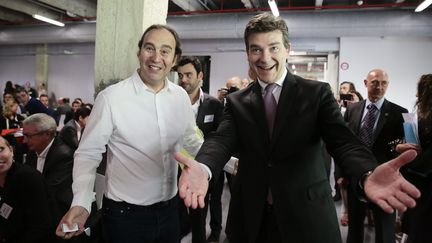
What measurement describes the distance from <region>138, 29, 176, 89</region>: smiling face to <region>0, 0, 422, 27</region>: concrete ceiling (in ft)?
17.3

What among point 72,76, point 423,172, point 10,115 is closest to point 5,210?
point 423,172

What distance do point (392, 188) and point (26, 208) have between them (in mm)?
2004

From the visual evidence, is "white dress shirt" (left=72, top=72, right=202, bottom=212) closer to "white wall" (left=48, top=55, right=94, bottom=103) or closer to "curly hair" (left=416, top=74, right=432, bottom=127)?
"curly hair" (left=416, top=74, right=432, bottom=127)

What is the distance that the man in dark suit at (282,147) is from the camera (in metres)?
1.23

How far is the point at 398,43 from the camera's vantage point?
7.04m

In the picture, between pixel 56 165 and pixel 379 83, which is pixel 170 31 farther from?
pixel 379 83

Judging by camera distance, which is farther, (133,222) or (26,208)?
(26,208)

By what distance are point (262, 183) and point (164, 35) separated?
796mm

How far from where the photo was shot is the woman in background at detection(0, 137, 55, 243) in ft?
6.41

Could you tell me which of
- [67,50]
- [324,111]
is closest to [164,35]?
[324,111]

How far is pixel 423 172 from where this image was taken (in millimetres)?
1997

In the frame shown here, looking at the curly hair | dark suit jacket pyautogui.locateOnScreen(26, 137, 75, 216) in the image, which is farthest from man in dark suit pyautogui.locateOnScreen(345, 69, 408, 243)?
dark suit jacket pyautogui.locateOnScreen(26, 137, 75, 216)

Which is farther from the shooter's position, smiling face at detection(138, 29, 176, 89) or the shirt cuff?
smiling face at detection(138, 29, 176, 89)

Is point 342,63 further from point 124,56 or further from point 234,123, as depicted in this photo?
point 234,123
